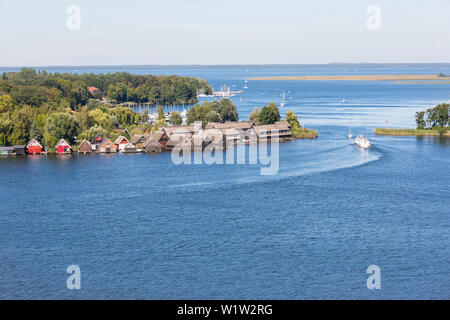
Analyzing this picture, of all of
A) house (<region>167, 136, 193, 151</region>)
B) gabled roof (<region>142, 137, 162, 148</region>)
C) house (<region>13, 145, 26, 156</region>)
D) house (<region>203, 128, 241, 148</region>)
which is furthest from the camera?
house (<region>203, 128, 241, 148</region>)

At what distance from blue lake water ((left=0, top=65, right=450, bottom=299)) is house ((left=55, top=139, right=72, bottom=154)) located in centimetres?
223

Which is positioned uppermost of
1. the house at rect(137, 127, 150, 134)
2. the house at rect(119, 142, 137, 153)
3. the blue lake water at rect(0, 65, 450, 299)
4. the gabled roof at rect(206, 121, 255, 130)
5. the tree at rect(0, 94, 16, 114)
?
the tree at rect(0, 94, 16, 114)

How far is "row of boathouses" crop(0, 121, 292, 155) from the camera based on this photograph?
29.2 m

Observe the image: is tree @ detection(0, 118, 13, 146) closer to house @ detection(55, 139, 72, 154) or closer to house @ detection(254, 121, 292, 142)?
house @ detection(55, 139, 72, 154)

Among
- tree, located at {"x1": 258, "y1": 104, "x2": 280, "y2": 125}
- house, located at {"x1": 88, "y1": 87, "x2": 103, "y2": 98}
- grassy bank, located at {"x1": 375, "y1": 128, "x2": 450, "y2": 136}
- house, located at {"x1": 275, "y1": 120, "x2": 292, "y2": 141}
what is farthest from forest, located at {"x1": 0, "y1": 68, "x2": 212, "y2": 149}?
grassy bank, located at {"x1": 375, "y1": 128, "x2": 450, "y2": 136}

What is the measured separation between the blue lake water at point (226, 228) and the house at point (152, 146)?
2667 millimetres

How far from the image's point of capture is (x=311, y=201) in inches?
736

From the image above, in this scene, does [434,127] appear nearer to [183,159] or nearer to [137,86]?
[183,159]

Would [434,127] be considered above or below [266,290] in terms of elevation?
above

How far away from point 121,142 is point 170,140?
2.55 metres

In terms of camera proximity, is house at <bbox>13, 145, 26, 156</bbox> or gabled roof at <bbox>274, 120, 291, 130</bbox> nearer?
house at <bbox>13, 145, 26, 156</bbox>

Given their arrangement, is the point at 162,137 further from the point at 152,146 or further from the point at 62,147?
the point at 62,147
